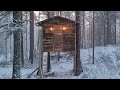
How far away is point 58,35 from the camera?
23.6 m

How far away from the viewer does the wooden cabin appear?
76.7 ft

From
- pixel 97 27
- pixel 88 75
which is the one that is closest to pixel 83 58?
pixel 88 75

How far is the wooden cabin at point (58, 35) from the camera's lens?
76.7 feet
